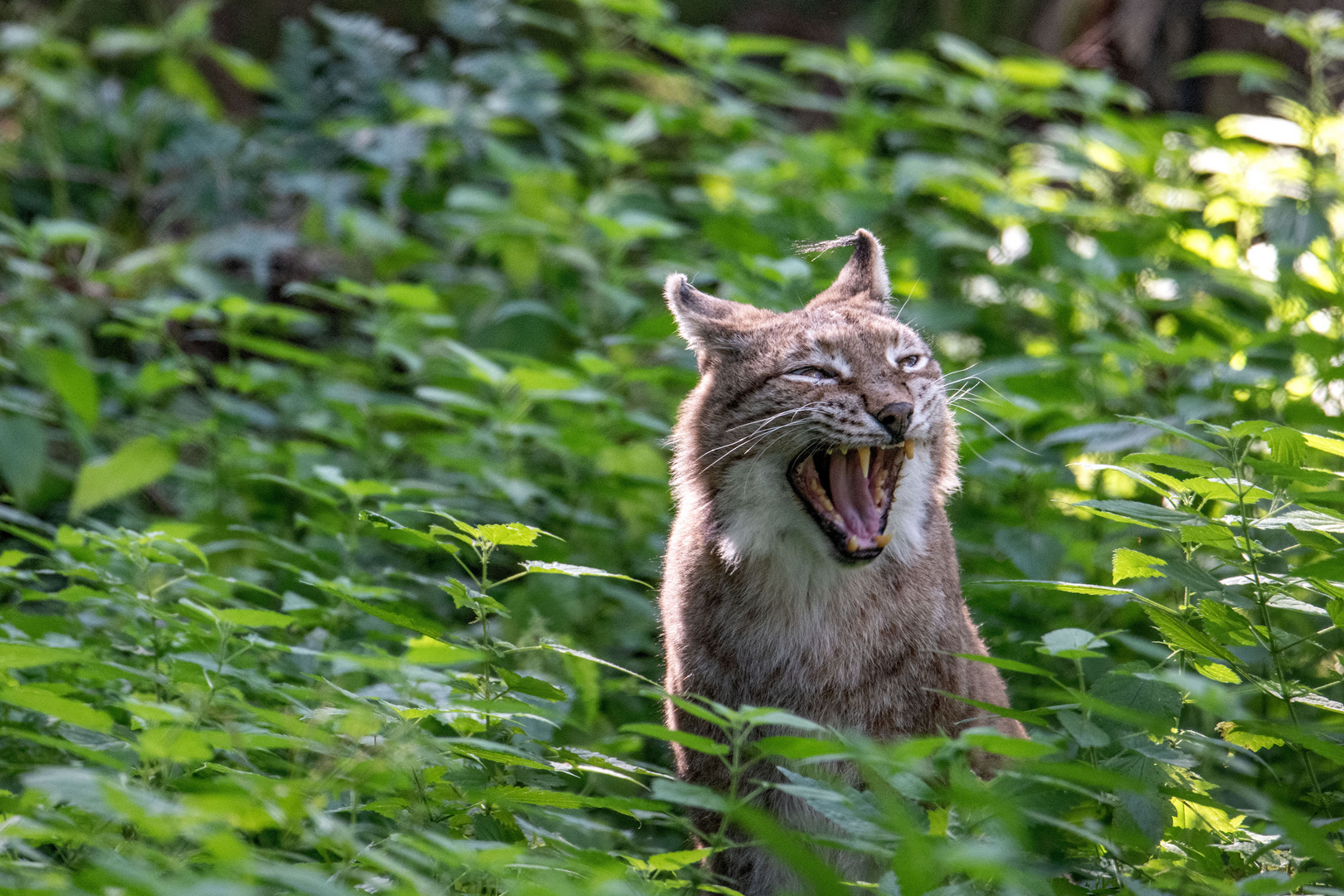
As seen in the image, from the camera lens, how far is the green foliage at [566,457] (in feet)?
7.73

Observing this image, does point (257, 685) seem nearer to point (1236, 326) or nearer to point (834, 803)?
point (834, 803)

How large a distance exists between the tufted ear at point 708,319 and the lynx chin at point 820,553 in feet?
0.17

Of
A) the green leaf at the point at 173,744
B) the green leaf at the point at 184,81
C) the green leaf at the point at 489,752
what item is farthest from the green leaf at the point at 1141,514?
the green leaf at the point at 184,81

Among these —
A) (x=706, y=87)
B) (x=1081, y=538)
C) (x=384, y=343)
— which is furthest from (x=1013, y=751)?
(x=706, y=87)

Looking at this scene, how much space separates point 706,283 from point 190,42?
4.64m

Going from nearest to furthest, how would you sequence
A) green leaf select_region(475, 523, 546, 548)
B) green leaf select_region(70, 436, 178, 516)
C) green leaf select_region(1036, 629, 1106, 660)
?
green leaf select_region(1036, 629, 1106, 660) < green leaf select_region(475, 523, 546, 548) < green leaf select_region(70, 436, 178, 516)

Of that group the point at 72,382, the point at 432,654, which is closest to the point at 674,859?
the point at 432,654

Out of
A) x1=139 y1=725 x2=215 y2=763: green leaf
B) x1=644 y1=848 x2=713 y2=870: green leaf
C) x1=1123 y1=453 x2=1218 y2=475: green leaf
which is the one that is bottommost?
x1=644 y1=848 x2=713 y2=870: green leaf

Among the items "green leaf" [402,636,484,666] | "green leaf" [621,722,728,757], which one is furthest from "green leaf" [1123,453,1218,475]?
"green leaf" [402,636,484,666]

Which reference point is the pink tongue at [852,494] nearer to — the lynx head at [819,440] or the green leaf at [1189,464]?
the lynx head at [819,440]

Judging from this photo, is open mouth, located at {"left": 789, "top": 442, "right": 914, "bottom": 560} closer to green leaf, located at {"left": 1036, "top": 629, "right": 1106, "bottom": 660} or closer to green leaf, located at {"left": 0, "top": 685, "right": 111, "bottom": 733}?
green leaf, located at {"left": 1036, "top": 629, "right": 1106, "bottom": 660}

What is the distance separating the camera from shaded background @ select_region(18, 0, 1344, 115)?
7922mm

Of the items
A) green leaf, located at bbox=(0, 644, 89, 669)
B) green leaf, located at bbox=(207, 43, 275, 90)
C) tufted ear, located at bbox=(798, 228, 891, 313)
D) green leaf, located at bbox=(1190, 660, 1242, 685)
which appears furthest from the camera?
green leaf, located at bbox=(207, 43, 275, 90)

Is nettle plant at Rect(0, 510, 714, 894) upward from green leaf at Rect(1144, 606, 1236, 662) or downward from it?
downward
